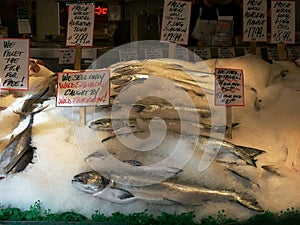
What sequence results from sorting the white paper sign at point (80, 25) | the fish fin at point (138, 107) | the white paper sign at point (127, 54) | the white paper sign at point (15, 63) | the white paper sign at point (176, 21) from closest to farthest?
1. the fish fin at point (138, 107)
2. the white paper sign at point (15, 63)
3. the white paper sign at point (80, 25)
4. the white paper sign at point (176, 21)
5. the white paper sign at point (127, 54)

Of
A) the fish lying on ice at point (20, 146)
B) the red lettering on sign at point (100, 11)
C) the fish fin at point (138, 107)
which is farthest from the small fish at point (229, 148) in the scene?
the red lettering on sign at point (100, 11)

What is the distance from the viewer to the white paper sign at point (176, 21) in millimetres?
3178

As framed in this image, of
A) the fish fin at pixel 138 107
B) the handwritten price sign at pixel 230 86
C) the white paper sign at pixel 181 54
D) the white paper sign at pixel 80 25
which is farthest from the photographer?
the white paper sign at pixel 181 54

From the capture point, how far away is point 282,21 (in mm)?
3227

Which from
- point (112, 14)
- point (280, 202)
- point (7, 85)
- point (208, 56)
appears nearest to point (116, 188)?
point (280, 202)

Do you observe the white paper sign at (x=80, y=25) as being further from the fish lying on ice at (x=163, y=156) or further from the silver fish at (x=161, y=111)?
the fish lying on ice at (x=163, y=156)

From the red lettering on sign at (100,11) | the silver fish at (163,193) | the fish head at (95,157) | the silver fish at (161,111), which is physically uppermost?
the red lettering on sign at (100,11)

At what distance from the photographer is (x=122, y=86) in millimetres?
2834

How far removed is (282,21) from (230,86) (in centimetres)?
90

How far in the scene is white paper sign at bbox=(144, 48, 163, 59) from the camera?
144 inches

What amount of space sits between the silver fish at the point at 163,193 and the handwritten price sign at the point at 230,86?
1.60 ft

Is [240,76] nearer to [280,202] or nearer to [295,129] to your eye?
[295,129]

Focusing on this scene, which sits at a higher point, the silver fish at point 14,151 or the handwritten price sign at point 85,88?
A: the handwritten price sign at point 85,88

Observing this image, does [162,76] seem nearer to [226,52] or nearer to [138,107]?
[138,107]
